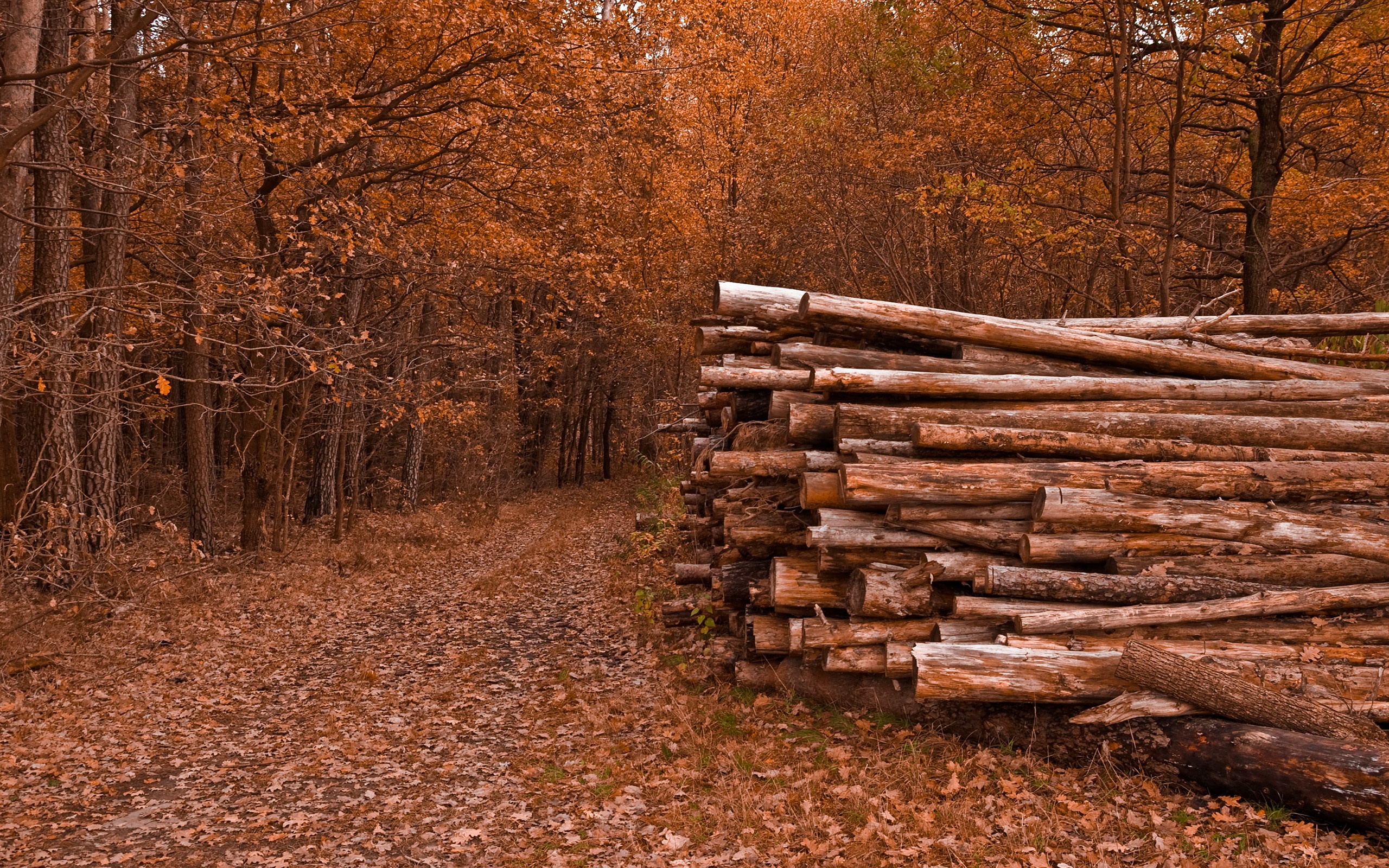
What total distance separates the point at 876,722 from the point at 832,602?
1.07 m

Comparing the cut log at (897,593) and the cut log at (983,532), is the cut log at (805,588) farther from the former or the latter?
the cut log at (983,532)

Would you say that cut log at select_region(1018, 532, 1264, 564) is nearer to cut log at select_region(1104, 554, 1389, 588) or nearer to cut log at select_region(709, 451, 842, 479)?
cut log at select_region(1104, 554, 1389, 588)

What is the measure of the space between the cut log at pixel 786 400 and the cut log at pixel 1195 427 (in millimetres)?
957

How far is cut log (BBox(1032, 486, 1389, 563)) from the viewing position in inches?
258

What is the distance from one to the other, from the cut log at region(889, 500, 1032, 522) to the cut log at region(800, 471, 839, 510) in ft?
1.87

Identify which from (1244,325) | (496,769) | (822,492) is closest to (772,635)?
(822,492)

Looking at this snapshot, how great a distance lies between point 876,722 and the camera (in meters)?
7.17

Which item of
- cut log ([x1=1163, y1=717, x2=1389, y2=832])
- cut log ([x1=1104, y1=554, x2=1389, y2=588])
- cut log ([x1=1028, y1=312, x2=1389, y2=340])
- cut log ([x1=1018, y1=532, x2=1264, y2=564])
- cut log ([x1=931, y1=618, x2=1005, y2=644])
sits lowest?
cut log ([x1=1163, y1=717, x2=1389, y2=832])

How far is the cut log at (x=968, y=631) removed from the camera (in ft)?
21.7

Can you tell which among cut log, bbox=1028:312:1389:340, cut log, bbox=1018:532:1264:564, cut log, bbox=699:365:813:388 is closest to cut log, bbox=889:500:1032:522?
cut log, bbox=1018:532:1264:564

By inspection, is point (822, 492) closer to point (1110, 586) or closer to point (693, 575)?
point (1110, 586)

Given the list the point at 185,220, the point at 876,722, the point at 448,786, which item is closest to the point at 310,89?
the point at 185,220

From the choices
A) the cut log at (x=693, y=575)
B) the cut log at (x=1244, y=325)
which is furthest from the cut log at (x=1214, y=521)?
the cut log at (x=693, y=575)

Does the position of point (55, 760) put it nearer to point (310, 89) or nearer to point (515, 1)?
point (310, 89)
